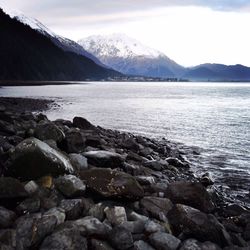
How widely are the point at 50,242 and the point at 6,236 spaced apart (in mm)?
940

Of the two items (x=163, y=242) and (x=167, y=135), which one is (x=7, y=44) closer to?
(x=167, y=135)

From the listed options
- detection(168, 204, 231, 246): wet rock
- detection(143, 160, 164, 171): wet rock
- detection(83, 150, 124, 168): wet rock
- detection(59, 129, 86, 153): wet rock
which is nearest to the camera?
detection(168, 204, 231, 246): wet rock

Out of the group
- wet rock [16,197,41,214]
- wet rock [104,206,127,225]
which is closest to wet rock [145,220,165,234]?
wet rock [104,206,127,225]

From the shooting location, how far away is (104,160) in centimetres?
1401

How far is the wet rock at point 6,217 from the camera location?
8.85 meters

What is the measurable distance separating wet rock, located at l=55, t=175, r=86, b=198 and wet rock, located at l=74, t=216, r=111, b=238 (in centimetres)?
133

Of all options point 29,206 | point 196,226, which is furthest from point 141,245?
point 29,206

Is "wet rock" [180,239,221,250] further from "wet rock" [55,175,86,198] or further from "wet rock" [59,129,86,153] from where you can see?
"wet rock" [59,129,86,153]

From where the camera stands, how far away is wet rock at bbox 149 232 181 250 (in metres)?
8.98

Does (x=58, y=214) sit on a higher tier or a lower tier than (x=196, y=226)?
higher

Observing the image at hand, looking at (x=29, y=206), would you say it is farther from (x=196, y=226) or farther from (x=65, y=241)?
(x=196, y=226)

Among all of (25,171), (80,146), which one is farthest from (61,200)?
(80,146)

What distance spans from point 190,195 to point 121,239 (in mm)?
3592

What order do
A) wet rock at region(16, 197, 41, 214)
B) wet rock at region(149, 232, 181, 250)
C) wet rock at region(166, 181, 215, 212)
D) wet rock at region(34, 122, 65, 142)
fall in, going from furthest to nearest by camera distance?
wet rock at region(34, 122, 65, 142), wet rock at region(166, 181, 215, 212), wet rock at region(16, 197, 41, 214), wet rock at region(149, 232, 181, 250)
